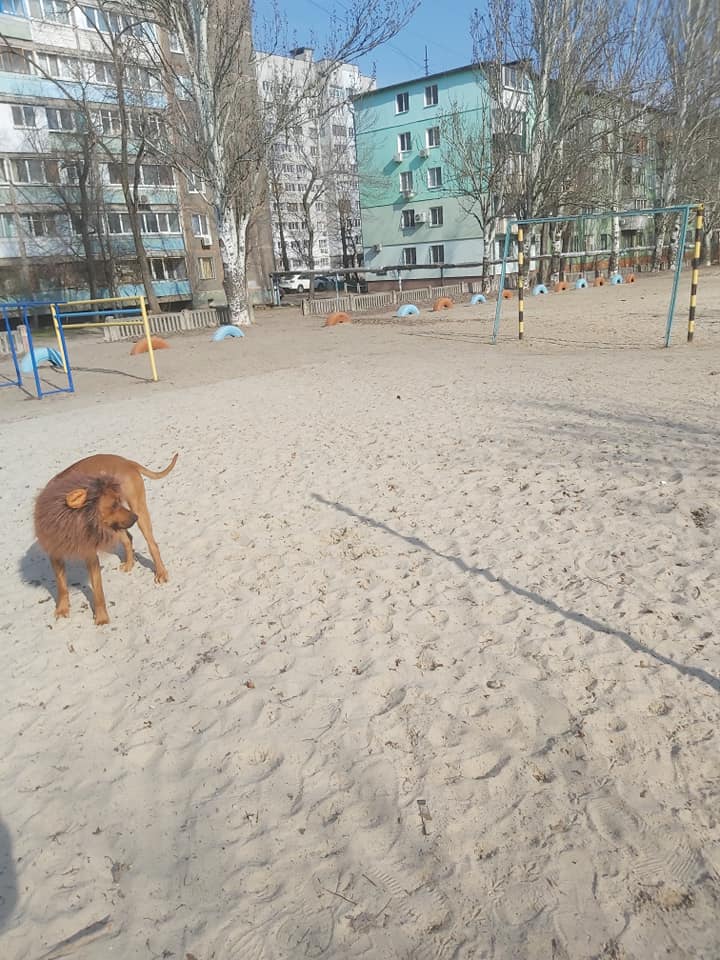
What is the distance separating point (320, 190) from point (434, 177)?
812 centimetres

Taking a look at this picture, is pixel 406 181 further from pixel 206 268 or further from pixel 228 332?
pixel 228 332

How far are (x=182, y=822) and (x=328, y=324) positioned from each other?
64.6 ft

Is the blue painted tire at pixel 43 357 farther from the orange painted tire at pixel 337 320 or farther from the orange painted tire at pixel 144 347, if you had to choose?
the orange painted tire at pixel 337 320

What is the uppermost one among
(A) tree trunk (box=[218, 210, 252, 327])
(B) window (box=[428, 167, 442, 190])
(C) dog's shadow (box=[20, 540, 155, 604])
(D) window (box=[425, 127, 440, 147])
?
(D) window (box=[425, 127, 440, 147])

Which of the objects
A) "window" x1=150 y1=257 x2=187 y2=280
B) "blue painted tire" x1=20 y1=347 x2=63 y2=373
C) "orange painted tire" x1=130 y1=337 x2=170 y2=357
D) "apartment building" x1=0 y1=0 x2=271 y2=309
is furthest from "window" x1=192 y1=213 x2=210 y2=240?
"blue painted tire" x1=20 y1=347 x2=63 y2=373

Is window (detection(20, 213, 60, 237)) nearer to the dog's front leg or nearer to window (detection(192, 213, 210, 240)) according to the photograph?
window (detection(192, 213, 210, 240))

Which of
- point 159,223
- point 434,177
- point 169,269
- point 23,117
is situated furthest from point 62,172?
point 434,177

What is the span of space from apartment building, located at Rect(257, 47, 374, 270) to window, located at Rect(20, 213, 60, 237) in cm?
1118

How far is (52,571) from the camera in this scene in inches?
185

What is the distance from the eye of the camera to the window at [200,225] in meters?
39.2

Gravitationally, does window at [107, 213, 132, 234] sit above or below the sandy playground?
above

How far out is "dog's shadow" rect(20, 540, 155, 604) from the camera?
14.5 ft

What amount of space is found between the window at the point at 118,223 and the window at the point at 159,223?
33.1 inches

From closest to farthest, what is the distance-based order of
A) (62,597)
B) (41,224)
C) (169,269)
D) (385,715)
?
(385,715), (62,597), (41,224), (169,269)
